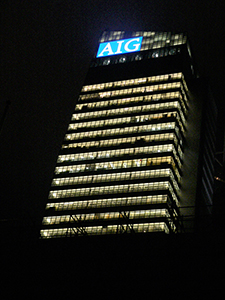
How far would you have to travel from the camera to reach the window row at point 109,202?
155000 mm

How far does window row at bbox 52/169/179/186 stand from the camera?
158750 millimetres

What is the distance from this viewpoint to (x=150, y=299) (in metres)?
47.3

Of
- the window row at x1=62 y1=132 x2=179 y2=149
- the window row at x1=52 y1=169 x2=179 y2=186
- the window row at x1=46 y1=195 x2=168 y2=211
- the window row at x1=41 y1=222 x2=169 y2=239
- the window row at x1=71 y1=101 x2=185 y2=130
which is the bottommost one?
the window row at x1=41 y1=222 x2=169 y2=239

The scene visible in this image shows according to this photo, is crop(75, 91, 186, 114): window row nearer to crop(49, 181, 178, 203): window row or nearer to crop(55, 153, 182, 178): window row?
crop(55, 153, 182, 178): window row

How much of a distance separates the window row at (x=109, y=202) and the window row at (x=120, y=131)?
28.1 meters

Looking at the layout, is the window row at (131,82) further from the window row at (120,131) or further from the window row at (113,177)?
the window row at (113,177)

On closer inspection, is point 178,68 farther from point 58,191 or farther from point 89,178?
point 58,191

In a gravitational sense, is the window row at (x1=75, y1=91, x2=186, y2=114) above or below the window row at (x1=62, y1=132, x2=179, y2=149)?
above

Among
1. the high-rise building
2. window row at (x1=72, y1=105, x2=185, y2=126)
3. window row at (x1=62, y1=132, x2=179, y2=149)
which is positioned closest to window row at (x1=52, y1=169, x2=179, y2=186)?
the high-rise building

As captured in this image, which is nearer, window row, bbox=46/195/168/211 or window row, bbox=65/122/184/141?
window row, bbox=46/195/168/211

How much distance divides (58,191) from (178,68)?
70.0 metres

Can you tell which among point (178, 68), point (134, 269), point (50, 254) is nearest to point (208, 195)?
point (178, 68)

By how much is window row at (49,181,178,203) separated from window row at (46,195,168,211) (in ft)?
9.65

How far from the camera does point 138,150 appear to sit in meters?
170
